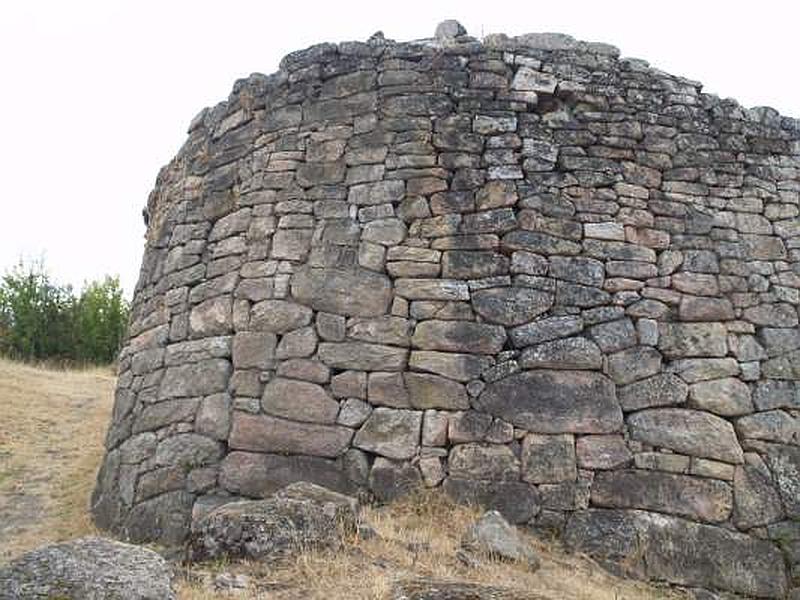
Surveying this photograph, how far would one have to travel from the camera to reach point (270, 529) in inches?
177

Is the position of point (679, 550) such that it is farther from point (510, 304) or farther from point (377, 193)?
point (377, 193)

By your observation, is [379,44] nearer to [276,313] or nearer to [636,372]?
[276,313]

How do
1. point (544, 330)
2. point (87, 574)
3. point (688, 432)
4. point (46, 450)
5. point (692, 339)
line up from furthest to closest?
point (46, 450)
point (692, 339)
point (544, 330)
point (688, 432)
point (87, 574)

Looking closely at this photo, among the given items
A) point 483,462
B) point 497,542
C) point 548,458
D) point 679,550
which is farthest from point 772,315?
point 497,542

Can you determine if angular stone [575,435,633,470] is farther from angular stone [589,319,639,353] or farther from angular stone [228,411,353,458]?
angular stone [228,411,353,458]

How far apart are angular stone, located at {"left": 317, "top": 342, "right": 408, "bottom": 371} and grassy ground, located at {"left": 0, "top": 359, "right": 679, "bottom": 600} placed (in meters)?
0.98

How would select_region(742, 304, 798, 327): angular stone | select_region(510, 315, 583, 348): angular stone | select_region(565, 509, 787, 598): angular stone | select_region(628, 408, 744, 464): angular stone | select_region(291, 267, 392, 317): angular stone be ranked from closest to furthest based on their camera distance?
1. select_region(565, 509, 787, 598): angular stone
2. select_region(628, 408, 744, 464): angular stone
3. select_region(510, 315, 583, 348): angular stone
4. select_region(291, 267, 392, 317): angular stone
5. select_region(742, 304, 798, 327): angular stone

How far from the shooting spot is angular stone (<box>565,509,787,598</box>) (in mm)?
5293

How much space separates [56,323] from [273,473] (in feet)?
47.4

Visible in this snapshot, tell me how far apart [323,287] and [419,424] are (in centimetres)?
131

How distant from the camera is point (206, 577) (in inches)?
163

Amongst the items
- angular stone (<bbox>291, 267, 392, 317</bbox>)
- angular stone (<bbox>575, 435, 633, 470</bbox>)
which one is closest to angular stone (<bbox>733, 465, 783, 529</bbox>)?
angular stone (<bbox>575, 435, 633, 470</bbox>)

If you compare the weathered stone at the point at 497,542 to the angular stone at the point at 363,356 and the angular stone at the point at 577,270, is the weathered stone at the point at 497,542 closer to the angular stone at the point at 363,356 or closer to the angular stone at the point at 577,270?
the angular stone at the point at 363,356

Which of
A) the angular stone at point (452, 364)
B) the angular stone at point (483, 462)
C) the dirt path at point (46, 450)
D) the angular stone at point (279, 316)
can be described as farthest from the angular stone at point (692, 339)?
the dirt path at point (46, 450)
